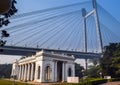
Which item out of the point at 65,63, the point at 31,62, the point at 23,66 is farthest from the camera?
the point at 23,66

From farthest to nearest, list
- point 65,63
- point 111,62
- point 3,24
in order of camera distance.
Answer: point 65,63 < point 111,62 < point 3,24

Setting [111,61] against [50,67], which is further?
[50,67]

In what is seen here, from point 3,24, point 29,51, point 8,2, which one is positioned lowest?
point 8,2

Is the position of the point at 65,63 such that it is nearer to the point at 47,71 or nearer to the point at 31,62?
the point at 47,71

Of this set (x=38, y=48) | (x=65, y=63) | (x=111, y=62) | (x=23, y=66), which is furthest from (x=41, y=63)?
(x=38, y=48)

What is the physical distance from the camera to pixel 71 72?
67.4 m

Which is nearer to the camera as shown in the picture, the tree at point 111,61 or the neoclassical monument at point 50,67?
the tree at point 111,61

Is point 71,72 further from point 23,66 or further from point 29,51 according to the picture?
point 29,51

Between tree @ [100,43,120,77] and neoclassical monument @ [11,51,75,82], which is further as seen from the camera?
neoclassical monument @ [11,51,75,82]

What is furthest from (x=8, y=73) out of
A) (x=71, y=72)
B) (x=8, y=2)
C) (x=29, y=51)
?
(x=8, y=2)

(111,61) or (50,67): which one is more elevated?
(111,61)

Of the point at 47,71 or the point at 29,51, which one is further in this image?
the point at 29,51

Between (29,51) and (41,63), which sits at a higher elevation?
(29,51)

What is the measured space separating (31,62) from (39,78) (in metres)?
12.2
